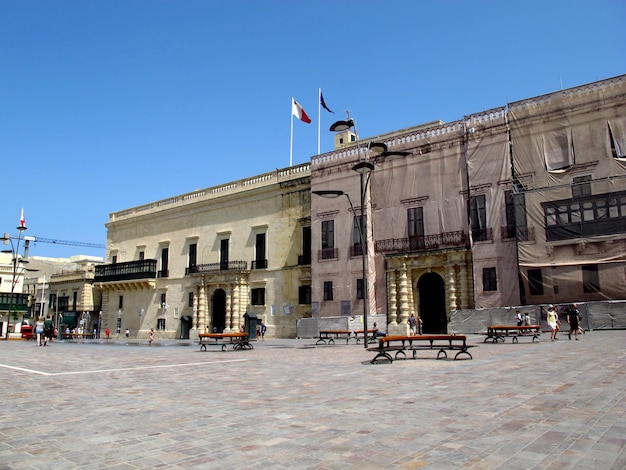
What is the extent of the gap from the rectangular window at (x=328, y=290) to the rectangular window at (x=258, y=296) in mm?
5975

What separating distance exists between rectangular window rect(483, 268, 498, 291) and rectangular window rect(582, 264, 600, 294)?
4.28 metres

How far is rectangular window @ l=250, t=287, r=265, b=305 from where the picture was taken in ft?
125

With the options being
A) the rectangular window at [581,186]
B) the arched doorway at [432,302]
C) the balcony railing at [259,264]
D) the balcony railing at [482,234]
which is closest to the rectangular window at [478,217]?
the balcony railing at [482,234]

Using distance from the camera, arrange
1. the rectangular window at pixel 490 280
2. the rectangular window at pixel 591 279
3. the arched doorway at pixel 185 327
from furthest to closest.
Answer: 1. the arched doorway at pixel 185 327
2. the rectangular window at pixel 490 280
3. the rectangular window at pixel 591 279

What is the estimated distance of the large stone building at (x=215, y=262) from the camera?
1463 inches

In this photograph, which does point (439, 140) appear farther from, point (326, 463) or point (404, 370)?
point (326, 463)

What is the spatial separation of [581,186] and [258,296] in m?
22.6

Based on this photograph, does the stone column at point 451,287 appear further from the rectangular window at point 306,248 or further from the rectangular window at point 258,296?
Result: the rectangular window at point 258,296

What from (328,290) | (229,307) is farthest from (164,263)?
(328,290)

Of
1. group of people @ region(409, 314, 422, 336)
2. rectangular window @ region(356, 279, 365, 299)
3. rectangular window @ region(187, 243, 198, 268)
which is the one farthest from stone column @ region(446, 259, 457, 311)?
rectangular window @ region(187, 243, 198, 268)

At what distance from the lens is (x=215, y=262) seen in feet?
137

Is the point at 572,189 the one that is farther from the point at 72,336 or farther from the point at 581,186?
the point at 72,336

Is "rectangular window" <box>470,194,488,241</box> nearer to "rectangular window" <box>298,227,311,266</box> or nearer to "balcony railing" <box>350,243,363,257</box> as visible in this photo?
"balcony railing" <box>350,243,363,257</box>

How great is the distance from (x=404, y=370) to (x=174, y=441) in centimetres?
724
